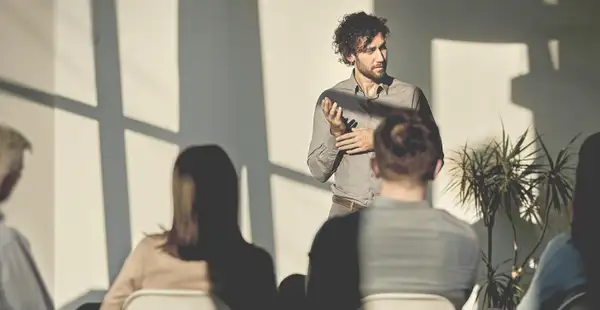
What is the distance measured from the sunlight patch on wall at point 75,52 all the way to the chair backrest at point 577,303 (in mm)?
2800

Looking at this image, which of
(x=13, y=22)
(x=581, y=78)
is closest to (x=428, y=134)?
(x=13, y=22)

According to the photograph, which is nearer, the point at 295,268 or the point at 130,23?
the point at 130,23

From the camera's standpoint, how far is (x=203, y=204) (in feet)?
7.88

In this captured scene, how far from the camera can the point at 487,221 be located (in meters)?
4.46

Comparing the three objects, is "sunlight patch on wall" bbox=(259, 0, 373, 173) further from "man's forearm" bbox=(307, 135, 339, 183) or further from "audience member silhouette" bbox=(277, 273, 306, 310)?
"audience member silhouette" bbox=(277, 273, 306, 310)

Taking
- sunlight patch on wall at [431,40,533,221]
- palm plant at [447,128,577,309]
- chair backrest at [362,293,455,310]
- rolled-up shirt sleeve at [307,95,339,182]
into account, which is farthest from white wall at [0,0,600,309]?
chair backrest at [362,293,455,310]

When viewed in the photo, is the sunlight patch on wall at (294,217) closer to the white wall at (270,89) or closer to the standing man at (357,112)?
the white wall at (270,89)

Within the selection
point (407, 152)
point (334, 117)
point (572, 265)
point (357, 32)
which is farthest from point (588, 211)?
point (357, 32)

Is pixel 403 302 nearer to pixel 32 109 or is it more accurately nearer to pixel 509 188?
pixel 32 109

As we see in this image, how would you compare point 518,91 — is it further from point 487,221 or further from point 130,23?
point 130,23

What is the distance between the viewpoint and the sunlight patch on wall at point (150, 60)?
4.35 meters

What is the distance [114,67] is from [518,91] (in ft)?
8.05

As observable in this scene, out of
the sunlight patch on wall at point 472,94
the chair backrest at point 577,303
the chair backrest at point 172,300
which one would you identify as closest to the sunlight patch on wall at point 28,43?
the chair backrest at point 172,300

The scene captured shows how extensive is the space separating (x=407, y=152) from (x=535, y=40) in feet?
8.97
